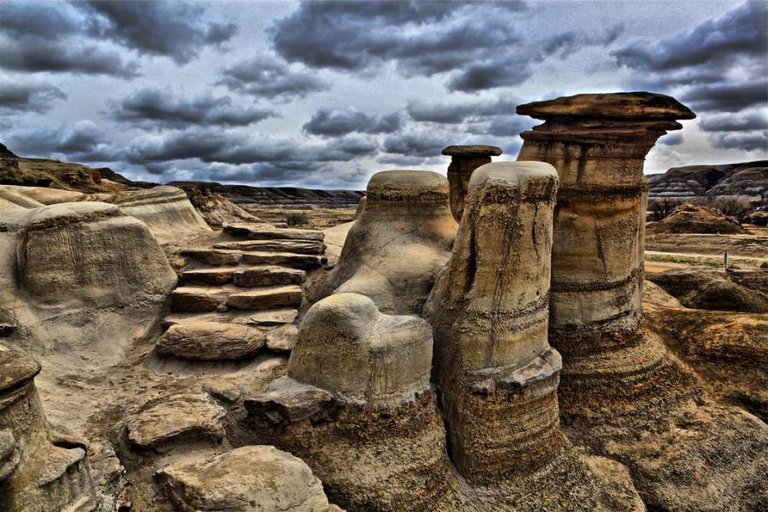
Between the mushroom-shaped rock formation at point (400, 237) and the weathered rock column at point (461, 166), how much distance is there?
485 cm

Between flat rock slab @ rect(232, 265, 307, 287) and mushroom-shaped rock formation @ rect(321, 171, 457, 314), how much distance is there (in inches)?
19.1

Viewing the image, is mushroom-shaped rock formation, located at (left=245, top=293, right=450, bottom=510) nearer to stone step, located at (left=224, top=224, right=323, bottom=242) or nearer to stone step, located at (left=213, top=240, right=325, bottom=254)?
stone step, located at (left=213, top=240, right=325, bottom=254)

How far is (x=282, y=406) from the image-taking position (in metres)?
5.79

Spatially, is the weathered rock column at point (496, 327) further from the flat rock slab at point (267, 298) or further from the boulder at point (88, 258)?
the boulder at point (88, 258)

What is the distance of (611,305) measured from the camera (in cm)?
829

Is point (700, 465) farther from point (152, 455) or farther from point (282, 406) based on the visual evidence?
point (152, 455)

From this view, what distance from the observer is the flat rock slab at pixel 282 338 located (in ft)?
23.6

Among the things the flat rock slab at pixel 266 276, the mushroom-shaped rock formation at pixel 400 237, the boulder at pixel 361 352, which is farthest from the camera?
the flat rock slab at pixel 266 276

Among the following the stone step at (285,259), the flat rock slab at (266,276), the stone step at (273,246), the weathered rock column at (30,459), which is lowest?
the weathered rock column at (30,459)

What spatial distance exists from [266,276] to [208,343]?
58.1 inches

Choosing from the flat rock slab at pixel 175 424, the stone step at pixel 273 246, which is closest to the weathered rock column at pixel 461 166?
the stone step at pixel 273 246

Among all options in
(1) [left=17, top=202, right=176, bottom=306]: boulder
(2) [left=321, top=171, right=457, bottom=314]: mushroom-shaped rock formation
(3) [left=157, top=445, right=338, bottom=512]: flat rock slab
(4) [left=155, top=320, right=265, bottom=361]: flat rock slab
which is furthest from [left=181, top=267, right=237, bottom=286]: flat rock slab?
(3) [left=157, top=445, right=338, bottom=512]: flat rock slab

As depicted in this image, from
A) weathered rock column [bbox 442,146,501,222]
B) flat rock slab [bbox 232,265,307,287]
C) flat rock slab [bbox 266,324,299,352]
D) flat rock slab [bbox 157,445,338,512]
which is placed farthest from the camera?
weathered rock column [bbox 442,146,501,222]

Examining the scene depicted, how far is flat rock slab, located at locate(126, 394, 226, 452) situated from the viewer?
18.1 feet
